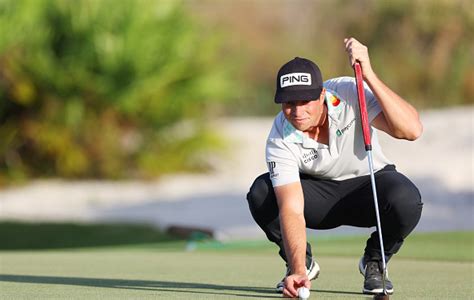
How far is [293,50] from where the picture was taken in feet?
82.9

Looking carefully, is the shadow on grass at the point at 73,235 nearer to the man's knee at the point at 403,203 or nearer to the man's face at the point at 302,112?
the man's knee at the point at 403,203

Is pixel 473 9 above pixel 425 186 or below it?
above

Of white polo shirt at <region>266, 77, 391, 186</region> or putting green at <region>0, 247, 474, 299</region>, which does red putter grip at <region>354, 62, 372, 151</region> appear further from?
putting green at <region>0, 247, 474, 299</region>

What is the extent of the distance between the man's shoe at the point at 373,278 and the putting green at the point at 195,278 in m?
0.06

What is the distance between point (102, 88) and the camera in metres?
19.0

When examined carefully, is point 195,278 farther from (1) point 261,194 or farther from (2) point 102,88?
(2) point 102,88

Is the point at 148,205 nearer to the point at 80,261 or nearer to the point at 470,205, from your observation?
the point at 470,205

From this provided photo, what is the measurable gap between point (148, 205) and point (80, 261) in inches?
399

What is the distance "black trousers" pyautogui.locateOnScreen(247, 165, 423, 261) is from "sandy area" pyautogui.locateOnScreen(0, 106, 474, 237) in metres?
10.6

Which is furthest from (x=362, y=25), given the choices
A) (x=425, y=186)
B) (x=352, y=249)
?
(x=352, y=249)

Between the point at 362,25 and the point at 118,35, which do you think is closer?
the point at 118,35

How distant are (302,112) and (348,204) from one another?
79 cm

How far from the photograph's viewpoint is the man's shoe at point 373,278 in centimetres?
575

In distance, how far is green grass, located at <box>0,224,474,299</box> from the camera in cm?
582
